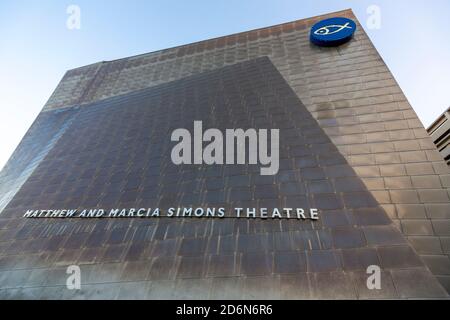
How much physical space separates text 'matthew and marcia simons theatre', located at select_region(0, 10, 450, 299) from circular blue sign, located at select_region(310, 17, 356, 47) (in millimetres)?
134

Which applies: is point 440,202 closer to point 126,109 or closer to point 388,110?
point 388,110

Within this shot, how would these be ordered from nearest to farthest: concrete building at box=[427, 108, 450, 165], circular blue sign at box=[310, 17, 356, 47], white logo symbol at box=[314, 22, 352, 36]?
circular blue sign at box=[310, 17, 356, 47] < white logo symbol at box=[314, 22, 352, 36] < concrete building at box=[427, 108, 450, 165]

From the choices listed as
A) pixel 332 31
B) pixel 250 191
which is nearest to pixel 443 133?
pixel 332 31

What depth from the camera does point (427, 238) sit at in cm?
806

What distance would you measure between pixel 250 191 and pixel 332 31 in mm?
12627

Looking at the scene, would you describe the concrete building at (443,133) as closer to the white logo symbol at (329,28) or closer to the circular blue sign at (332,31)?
the circular blue sign at (332,31)

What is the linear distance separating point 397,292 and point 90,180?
43.3ft

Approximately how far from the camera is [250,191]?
1062 cm

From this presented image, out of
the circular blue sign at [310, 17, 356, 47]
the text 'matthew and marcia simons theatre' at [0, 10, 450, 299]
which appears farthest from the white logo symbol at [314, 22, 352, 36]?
the text 'matthew and marcia simons theatre' at [0, 10, 450, 299]

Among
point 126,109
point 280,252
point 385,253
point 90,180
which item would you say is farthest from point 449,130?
point 90,180

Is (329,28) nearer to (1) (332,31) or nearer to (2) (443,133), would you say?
(1) (332,31)

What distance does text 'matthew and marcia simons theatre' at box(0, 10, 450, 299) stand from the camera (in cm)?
795

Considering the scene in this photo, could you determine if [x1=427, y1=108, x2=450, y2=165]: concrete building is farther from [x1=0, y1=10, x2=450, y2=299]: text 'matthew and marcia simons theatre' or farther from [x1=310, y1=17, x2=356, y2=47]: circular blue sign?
A: [x1=310, y1=17, x2=356, y2=47]: circular blue sign

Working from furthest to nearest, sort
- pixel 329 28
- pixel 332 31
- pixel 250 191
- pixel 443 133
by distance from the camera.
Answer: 1. pixel 443 133
2. pixel 329 28
3. pixel 332 31
4. pixel 250 191
